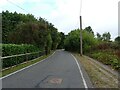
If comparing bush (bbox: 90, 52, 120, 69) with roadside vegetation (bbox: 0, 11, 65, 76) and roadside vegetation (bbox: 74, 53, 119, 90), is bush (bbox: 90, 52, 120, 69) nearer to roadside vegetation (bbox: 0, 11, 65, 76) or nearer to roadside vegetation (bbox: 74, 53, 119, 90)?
roadside vegetation (bbox: 74, 53, 119, 90)

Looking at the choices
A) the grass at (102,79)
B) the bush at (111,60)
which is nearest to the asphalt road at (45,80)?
the grass at (102,79)

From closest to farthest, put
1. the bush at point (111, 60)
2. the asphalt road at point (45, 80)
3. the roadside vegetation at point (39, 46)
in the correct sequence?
the asphalt road at point (45, 80) < the roadside vegetation at point (39, 46) < the bush at point (111, 60)

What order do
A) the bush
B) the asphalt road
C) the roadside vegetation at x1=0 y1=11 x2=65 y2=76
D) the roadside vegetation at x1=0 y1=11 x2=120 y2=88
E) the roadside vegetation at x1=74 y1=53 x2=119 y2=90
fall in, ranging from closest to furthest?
the asphalt road < the roadside vegetation at x1=74 y1=53 x2=119 y2=90 < the roadside vegetation at x1=0 y1=11 x2=120 y2=88 < the roadside vegetation at x1=0 y1=11 x2=65 y2=76 < the bush

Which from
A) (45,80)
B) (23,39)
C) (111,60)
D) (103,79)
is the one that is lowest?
(103,79)

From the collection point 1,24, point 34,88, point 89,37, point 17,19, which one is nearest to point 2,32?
point 1,24

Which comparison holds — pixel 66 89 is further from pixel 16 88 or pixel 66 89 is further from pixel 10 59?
pixel 10 59

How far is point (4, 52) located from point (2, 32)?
59803mm

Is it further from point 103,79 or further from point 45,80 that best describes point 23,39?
point 45,80

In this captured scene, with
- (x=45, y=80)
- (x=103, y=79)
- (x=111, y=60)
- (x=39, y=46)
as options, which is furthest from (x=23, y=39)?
(x=45, y=80)

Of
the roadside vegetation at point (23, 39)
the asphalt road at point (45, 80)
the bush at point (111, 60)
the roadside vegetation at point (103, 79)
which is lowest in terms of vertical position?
the roadside vegetation at point (103, 79)

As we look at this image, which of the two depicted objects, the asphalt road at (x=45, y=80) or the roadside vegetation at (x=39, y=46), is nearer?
the asphalt road at (x=45, y=80)

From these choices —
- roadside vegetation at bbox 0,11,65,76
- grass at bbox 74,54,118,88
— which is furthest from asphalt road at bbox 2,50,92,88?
roadside vegetation at bbox 0,11,65,76

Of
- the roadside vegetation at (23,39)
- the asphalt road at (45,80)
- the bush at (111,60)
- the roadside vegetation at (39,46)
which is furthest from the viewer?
the bush at (111,60)

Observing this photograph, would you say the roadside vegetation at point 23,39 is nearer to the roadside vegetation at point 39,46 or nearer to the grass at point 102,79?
the roadside vegetation at point 39,46
